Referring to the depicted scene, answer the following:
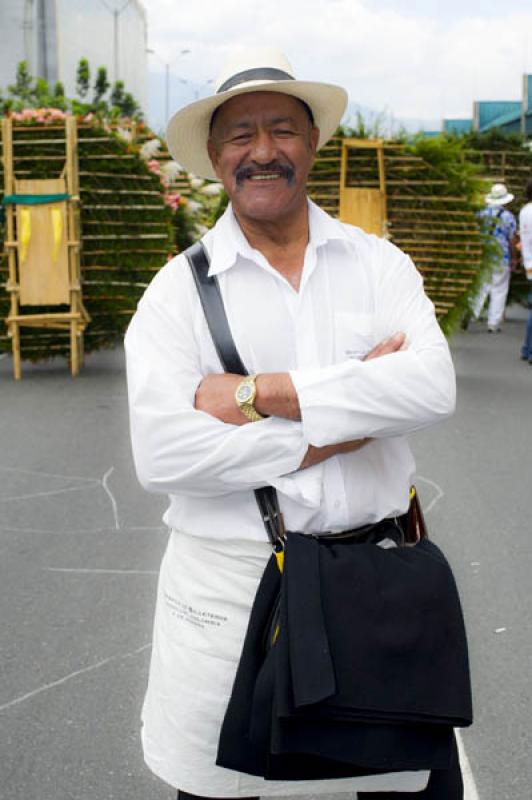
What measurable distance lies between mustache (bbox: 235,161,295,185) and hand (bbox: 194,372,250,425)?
465 millimetres

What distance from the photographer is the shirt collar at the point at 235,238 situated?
263cm

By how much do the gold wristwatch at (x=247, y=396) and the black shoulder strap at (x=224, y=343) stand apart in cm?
6

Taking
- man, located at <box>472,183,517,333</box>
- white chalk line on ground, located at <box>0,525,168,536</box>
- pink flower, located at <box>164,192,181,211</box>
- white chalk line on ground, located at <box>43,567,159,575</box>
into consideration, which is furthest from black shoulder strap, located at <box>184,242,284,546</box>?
man, located at <box>472,183,517,333</box>

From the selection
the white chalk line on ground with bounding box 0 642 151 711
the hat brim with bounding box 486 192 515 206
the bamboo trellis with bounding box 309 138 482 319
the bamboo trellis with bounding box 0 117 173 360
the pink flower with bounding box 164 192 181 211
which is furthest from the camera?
the hat brim with bounding box 486 192 515 206

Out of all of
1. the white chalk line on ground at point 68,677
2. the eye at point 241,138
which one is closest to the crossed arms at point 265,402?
the eye at point 241,138

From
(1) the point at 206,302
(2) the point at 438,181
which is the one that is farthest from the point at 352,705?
(2) the point at 438,181

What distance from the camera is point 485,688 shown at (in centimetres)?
431

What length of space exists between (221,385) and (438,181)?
31.9 ft

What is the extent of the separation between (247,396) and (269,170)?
53 centimetres

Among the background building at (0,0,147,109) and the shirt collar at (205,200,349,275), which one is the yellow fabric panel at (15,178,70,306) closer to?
the shirt collar at (205,200,349,275)

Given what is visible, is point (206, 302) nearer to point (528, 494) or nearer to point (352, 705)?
point (352, 705)

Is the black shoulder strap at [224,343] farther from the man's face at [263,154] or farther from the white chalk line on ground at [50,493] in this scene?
the white chalk line on ground at [50,493]

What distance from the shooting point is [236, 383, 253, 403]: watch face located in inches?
99.5

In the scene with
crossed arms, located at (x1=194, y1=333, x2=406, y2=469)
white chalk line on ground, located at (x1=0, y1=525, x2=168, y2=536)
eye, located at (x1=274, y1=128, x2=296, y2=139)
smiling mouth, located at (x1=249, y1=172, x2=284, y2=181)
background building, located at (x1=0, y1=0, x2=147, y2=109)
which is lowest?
white chalk line on ground, located at (x1=0, y1=525, x2=168, y2=536)
